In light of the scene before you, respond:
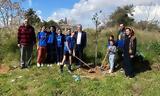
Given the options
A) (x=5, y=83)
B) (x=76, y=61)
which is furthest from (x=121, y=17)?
(x=5, y=83)

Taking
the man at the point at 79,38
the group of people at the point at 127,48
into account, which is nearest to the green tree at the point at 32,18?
the man at the point at 79,38

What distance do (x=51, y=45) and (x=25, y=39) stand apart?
1127mm

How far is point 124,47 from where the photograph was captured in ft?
49.6

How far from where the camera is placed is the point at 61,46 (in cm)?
1717

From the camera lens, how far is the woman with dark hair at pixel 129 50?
15.1 meters

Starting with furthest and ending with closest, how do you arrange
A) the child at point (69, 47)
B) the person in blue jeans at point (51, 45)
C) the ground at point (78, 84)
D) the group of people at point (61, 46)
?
1. the person in blue jeans at point (51, 45)
2. the child at point (69, 47)
3. the group of people at point (61, 46)
4. the ground at point (78, 84)

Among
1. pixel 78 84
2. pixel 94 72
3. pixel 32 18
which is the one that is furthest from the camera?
pixel 32 18

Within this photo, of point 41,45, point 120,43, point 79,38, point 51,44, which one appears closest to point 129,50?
point 120,43

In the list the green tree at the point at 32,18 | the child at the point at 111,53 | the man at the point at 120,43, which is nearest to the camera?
the man at the point at 120,43

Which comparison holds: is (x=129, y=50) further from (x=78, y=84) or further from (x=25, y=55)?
(x=25, y=55)

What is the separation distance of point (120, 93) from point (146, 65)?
3.11m

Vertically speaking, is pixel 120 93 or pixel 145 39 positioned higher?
pixel 145 39

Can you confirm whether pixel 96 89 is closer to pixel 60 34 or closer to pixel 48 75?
pixel 48 75

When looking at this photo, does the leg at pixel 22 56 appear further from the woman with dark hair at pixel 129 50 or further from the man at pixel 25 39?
the woman with dark hair at pixel 129 50
